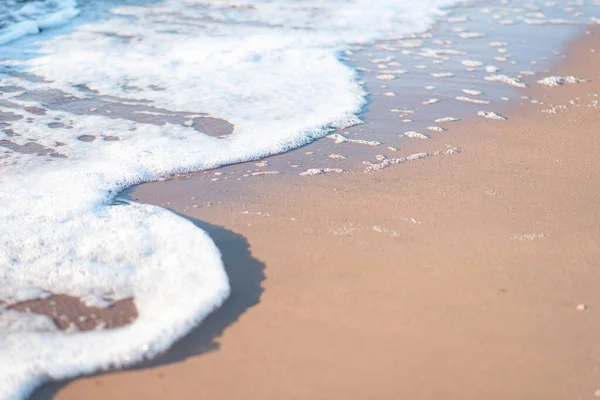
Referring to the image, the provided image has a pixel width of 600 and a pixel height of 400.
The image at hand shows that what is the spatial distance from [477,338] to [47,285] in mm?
1811

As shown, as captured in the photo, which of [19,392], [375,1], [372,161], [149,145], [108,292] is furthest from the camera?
[375,1]

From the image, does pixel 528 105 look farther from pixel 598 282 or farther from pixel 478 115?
pixel 598 282

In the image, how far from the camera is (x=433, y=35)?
25.8ft

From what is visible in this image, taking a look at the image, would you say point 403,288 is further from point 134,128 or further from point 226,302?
point 134,128

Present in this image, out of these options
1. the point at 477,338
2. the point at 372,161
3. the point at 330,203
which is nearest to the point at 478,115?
the point at 372,161

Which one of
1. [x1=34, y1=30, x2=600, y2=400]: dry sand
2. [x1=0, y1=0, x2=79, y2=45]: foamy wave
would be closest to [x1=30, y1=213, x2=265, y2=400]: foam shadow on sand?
[x1=34, y1=30, x2=600, y2=400]: dry sand

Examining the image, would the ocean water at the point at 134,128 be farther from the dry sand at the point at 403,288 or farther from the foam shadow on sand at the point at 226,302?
the dry sand at the point at 403,288

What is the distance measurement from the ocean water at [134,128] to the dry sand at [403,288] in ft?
0.55

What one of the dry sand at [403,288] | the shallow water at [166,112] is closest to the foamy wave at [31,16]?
the shallow water at [166,112]

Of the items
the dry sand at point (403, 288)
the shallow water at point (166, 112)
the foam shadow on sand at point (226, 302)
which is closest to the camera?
the dry sand at point (403, 288)

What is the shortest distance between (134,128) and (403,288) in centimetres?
270

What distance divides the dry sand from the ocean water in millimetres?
166

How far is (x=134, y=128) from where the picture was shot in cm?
479

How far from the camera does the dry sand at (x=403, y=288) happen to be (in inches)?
91.3
